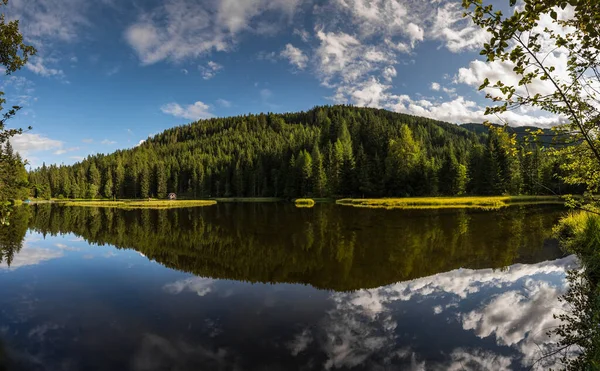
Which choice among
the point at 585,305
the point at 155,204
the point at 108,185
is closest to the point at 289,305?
the point at 585,305

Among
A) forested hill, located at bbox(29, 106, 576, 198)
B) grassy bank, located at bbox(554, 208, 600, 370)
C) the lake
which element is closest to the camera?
grassy bank, located at bbox(554, 208, 600, 370)

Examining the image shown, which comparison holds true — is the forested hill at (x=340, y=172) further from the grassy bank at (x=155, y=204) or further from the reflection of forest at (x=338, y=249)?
the grassy bank at (x=155, y=204)

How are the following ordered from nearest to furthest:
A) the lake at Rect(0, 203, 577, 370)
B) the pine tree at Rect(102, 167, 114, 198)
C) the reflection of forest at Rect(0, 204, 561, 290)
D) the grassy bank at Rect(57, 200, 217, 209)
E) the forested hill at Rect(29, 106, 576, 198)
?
1. the lake at Rect(0, 203, 577, 370)
2. the reflection of forest at Rect(0, 204, 561, 290)
3. the grassy bank at Rect(57, 200, 217, 209)
4. the forested hill at Rect(29, 106, 576, 198)
5. the pine tree at Rect(102, 167, 114, 198)

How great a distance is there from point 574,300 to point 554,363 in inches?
204

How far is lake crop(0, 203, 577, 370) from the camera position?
8.46m

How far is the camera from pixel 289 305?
40.3 feet

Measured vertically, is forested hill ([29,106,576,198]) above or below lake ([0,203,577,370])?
above

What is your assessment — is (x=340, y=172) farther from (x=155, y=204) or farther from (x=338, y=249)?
(x=338, y=249)

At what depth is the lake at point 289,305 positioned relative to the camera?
8.46 metres

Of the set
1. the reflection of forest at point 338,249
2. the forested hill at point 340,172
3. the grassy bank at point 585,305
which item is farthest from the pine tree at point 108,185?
the grassy bank at point 585,305

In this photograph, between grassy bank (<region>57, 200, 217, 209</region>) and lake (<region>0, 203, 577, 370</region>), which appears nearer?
lake (<region>0, 203, 577, 370</region>)

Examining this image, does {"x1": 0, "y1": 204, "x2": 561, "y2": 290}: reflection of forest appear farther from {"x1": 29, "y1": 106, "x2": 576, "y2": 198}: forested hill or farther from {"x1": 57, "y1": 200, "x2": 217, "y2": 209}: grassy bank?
{"x1": 57, "y1": 200, "x2": 217, "y2": 209}: grassy bank

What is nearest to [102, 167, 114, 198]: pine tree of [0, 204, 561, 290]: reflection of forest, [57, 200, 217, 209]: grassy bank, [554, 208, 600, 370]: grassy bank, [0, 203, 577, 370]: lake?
[57, 200, 217, 209]: grassy bank

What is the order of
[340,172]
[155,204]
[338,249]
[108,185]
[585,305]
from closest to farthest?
[585,305] < [338,249] < [155,204] < [340,172] < [108,185]
